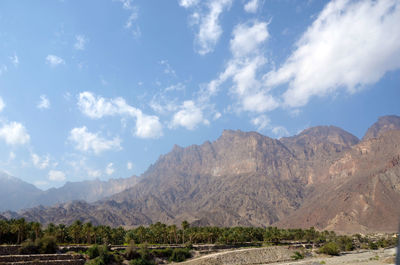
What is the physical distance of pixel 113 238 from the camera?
82.5 meters

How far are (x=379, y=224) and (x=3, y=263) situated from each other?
201 m

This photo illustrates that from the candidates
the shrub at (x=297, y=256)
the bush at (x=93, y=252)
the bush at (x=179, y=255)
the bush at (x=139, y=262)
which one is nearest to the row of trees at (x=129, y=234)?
the bush at (x=139, y=262)

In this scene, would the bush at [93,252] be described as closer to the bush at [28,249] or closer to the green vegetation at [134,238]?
the green vegetation at [134,238]

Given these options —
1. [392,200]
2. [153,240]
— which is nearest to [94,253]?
[153,240]

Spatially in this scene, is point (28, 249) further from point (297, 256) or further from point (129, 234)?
point (297, 256)

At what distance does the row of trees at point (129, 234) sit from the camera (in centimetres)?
6142

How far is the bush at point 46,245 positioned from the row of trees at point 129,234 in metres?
10.0

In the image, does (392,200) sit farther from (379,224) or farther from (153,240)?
(153,240)

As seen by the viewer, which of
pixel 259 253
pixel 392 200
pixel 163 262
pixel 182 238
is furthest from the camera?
pixel 392 200

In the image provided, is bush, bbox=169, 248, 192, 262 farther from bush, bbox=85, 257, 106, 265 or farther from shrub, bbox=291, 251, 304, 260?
shrub, bbox=291, 251, 304, 260

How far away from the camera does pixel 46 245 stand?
160ft

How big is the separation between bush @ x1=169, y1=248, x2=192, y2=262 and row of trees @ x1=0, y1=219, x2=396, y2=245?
9199 millimetres

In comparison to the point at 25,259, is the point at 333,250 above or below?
below

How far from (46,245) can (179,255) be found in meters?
24.9
